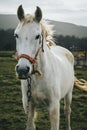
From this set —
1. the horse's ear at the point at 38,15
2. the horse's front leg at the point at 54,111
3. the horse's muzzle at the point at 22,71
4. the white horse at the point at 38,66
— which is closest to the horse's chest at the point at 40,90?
the white horse at the point at 38,66

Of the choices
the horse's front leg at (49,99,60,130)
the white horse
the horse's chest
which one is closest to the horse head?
the white horse

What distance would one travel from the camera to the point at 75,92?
1292cm

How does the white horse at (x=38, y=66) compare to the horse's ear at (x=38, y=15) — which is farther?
the horse's ear at (x=38, y=15)

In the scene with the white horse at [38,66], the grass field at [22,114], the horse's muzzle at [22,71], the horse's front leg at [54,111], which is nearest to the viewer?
Result: the horse's muzzle at [22,71]

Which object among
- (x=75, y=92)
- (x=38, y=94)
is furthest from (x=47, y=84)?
(x=75, y=92)

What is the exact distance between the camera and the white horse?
4.52 m

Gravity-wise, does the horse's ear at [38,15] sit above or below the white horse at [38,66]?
above

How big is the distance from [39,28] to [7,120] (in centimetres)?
400

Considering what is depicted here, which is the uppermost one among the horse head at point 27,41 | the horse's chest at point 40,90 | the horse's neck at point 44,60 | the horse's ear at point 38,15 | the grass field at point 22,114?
the horse's ear at point 38,15

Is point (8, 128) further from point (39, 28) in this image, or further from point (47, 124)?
point (39, 28)

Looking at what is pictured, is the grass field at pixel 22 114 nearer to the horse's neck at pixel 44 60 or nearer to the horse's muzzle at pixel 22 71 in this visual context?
the horse's neck at pixel 44 60

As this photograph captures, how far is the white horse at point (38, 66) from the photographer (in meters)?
4.52

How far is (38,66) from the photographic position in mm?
5141

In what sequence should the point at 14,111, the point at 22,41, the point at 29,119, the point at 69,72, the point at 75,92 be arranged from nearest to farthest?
the point at 22,41 → the point at 29,119 → the point at 69,72 → the point at 14,111 → the point at 75,92
